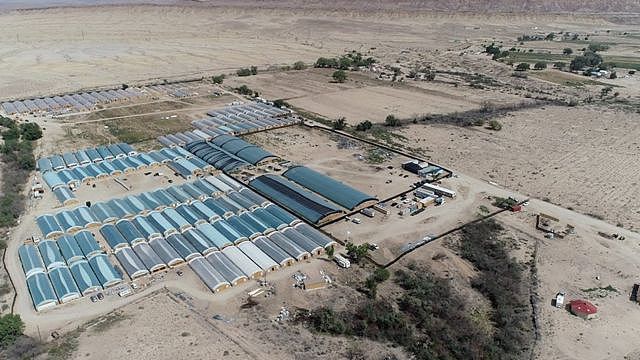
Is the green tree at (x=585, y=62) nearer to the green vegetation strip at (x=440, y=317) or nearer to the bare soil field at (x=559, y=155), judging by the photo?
the bare soil field at (x=559, y=155)

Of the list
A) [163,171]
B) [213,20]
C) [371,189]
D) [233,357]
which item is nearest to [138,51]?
[213,20]

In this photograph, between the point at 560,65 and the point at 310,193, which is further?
the point at 560,65

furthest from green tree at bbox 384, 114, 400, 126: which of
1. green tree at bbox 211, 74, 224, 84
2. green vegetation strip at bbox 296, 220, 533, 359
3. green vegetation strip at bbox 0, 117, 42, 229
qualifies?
green vegetation strip at bbox 0, 117, 42, 229

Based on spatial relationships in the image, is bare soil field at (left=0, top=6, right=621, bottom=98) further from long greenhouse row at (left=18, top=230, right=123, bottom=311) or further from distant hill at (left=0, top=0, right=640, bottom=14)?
long greenhouse row at (left=18, top=230, right=123, bottom=311)

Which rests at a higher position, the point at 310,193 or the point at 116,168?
the point at 116,168

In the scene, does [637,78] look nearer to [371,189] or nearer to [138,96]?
[371,189]

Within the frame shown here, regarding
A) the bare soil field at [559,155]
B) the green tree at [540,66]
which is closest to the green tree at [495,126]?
the bare soil field at [559,155]

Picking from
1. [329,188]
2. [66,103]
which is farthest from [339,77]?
[329,188]

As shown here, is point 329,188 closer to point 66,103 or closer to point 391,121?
point 391,121
